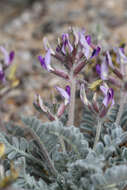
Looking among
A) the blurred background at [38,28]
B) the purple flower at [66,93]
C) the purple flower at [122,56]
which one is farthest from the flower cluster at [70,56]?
the blurred background at [38,28]

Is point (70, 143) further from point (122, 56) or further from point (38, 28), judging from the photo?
point (38, 28)

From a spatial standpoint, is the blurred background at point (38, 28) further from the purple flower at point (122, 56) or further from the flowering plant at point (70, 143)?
the purple flower at point (122, 56)

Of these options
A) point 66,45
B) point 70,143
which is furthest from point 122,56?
point 70,143

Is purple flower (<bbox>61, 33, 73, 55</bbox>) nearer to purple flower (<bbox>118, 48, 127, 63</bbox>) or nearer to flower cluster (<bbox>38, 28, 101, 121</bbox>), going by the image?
flower cluster (<bbox>38, 28, 101, 121</bbox>)

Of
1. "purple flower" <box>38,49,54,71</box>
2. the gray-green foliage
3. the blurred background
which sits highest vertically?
the blurred background

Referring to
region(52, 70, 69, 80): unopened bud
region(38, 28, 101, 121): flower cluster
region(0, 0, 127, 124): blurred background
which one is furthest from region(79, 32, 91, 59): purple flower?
region(0, 0, 127, 124): blurred background

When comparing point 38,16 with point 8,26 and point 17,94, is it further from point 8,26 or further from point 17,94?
point 17,94

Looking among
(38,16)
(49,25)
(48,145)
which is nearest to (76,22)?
(49,25)
